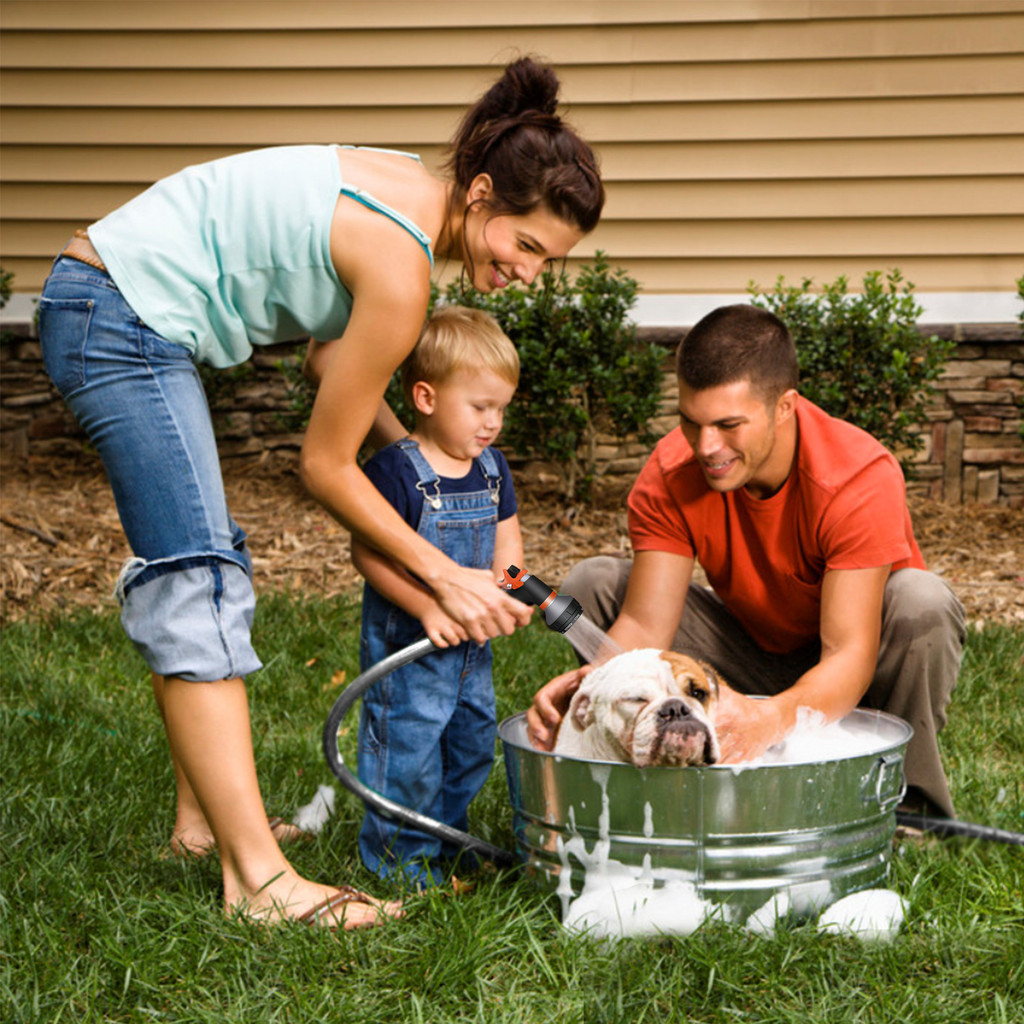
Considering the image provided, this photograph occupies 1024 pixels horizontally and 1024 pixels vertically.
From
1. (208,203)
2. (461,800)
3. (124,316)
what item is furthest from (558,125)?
(461,800)

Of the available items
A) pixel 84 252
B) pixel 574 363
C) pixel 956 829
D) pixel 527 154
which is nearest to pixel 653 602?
pixel 956 829

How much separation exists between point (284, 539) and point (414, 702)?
3.21 m

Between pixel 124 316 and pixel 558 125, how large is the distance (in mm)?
903

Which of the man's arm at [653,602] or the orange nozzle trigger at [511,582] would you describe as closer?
the orange nozzle trigger at [511,582]

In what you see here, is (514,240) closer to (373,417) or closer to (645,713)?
(373,417)

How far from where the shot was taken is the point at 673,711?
6.44 ft

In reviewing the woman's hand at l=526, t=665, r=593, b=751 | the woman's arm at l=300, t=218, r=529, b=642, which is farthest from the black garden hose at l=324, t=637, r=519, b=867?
the woman's hand at l=526, t=665, r=593, b=751

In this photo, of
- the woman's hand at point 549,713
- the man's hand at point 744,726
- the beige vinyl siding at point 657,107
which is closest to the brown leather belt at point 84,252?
the woman's hand at point 549,713

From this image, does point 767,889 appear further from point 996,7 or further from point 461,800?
point 996,7

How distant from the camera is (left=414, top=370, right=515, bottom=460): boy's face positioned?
95.9 inches

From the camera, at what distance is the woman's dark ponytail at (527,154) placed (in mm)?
2182

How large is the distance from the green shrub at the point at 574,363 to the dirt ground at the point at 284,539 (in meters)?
0.42

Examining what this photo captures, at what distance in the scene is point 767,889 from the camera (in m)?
2.04

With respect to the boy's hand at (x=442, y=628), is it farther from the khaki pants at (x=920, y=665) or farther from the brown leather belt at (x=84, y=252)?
the khaki pants at (x=920, y=665)
